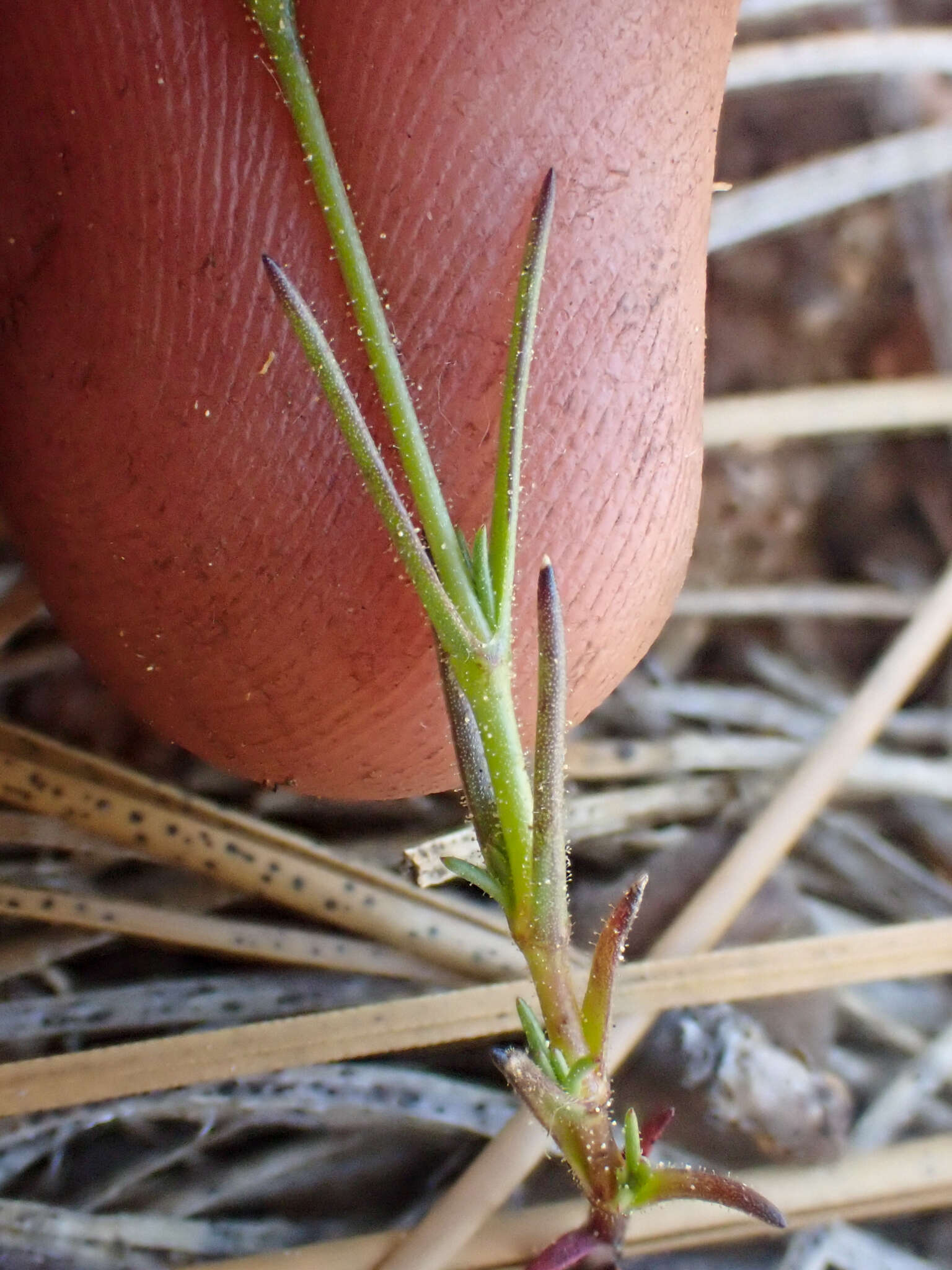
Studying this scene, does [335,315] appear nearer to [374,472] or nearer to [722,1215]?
[374,472]

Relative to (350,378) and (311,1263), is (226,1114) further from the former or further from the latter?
(350,378)

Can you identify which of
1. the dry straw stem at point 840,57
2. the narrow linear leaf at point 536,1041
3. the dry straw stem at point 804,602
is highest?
the dry straw stem at point 840,57

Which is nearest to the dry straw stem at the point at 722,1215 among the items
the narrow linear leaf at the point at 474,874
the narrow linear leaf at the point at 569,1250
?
the narrow linear leaf at the point at 569,1250

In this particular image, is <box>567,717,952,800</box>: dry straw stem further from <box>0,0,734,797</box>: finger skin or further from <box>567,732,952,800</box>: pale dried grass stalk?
<box>0,0,734,797</box>: finger skin

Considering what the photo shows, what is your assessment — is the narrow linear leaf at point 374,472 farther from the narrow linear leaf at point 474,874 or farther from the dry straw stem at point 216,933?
the dry straw stem at point 216,933

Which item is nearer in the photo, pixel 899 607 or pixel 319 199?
pixel 319 199

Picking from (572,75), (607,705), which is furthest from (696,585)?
(572,75)

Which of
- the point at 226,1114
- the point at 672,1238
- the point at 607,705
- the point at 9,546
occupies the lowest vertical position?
the point at 672,1238
